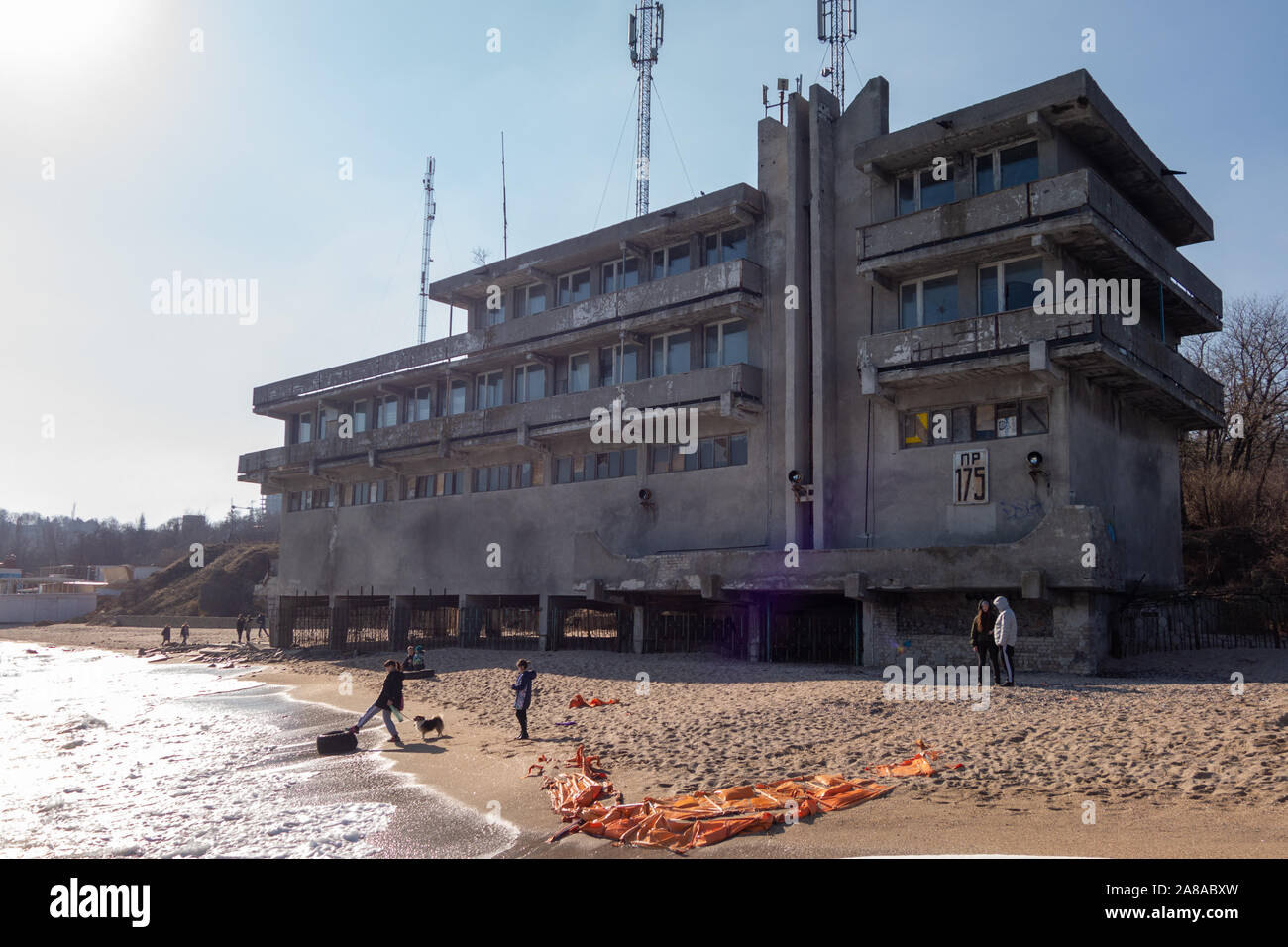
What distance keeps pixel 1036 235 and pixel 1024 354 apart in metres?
3.31

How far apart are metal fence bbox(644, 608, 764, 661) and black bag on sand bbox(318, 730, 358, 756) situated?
14619 millimetres

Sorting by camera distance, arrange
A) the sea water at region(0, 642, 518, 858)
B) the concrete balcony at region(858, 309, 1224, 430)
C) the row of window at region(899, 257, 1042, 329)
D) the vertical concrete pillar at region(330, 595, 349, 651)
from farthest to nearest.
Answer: the vertical concrete pillar at region(330, 595, 349, 651) → the row of window at region(899, 257, 1042, 329) → the concrete balcony at region(858, 309, 1224, 430) → the sea water at region(0, 642, 518, 858)

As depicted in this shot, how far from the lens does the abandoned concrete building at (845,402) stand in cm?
2575

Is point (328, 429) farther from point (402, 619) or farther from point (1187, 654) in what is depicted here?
point (1187, 654)

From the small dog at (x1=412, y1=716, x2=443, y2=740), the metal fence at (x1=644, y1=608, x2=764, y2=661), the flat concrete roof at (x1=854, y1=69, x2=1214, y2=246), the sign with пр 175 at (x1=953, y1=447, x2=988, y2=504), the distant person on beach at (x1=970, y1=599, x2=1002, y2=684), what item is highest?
the flat concrete roof at (x1=854, y1=69, x2=1214, y2=246)

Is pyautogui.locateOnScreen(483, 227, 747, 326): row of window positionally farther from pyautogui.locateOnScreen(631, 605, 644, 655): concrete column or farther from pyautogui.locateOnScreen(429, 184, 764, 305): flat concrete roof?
pyautogui.locateOnScreen(631, 605, 644, 655): concrete column

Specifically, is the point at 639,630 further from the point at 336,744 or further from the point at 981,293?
the point at 981,293

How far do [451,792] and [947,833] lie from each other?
8029mm

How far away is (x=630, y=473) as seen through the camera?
35.9 m

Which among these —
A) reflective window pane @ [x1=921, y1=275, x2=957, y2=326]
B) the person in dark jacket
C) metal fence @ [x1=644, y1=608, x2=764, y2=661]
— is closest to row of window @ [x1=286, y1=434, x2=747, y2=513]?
metal fence @ [x1=644, y1=608, x2=764, y2=661]

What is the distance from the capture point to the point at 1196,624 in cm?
2950

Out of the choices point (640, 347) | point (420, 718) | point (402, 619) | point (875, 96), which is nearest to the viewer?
point (420, 718)

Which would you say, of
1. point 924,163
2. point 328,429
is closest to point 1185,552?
point 924,163

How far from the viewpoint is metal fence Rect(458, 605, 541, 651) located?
39.8 m
